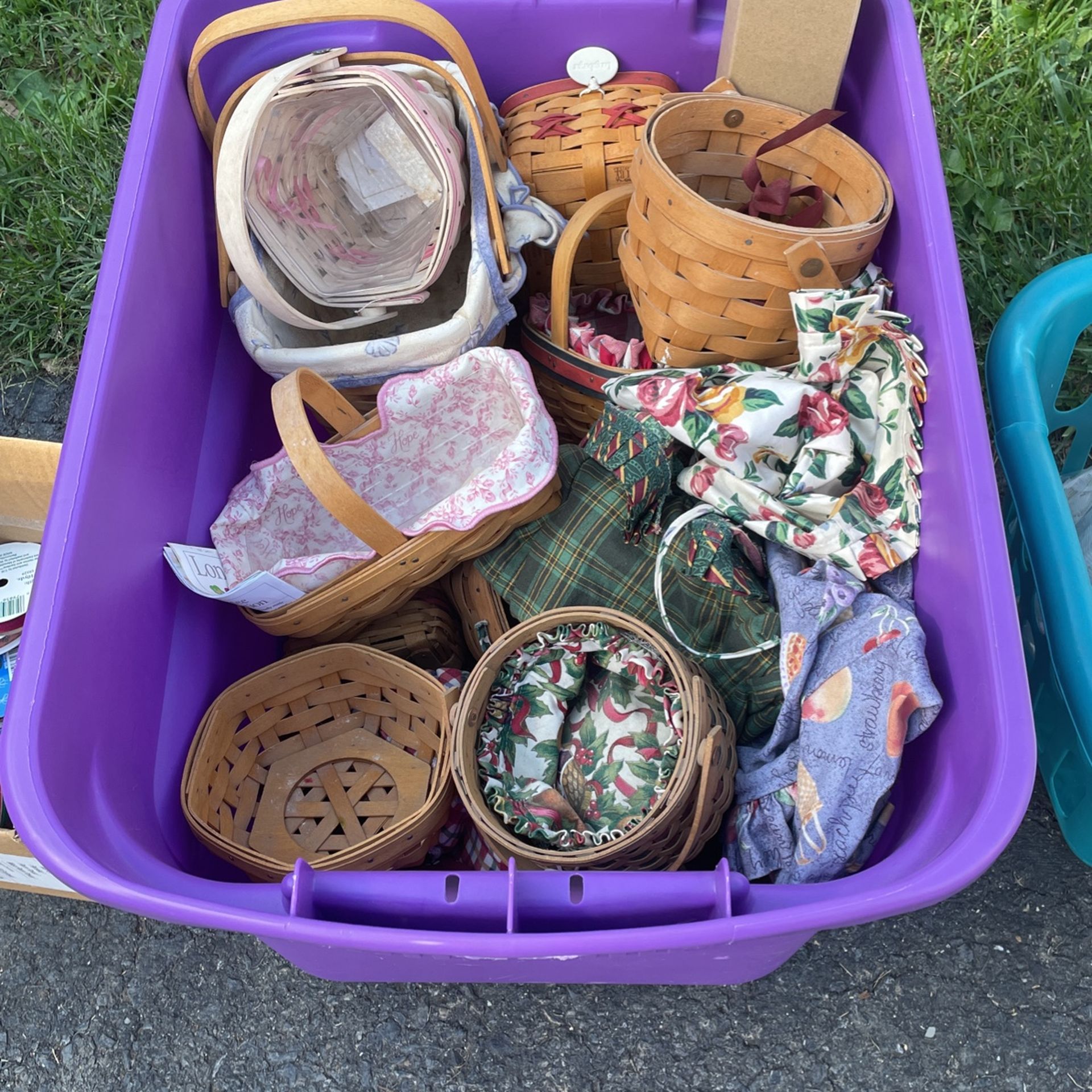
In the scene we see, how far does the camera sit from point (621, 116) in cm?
121

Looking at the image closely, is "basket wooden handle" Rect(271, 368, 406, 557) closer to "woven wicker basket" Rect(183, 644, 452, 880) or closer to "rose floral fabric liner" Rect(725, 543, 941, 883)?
"woven wicker basket" Rect(183, 644, 452, 880)

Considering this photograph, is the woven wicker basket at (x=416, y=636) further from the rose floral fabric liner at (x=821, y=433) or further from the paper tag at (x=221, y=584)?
the rose floral fabric liner at (x=821, y=433)

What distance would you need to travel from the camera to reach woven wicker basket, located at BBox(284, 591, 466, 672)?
1192 millimetres

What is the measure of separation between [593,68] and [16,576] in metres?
0.95

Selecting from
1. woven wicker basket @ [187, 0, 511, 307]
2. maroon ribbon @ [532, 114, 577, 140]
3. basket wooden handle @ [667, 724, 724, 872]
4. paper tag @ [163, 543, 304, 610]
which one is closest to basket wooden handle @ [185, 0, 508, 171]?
woven wicker basket @ [187, 0, 511, 307]

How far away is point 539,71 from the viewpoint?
1.28 meters

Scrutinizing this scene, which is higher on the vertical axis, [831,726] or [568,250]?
[568,250]

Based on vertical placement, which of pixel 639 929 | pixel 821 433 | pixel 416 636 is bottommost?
pixel 416 636

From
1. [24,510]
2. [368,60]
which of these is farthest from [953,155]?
[24,510]

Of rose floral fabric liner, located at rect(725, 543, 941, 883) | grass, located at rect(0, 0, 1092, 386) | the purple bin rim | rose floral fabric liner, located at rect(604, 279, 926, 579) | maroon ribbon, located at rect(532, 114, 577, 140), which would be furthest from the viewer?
grass, located at rect(0, 0, 1092, 386)

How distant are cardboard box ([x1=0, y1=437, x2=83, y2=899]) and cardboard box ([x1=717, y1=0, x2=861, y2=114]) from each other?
87 centimetres

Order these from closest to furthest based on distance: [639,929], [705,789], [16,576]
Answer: [639,929], [705,789], [16,576]

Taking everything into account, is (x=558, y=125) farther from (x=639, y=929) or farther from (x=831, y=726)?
(x=639, y=929)

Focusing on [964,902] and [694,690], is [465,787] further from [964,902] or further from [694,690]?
[964,902]
